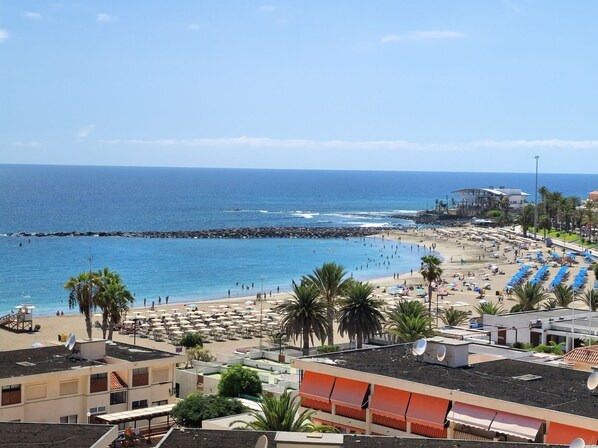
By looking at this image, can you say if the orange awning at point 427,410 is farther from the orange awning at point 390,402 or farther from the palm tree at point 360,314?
the palm tree at point 360,314

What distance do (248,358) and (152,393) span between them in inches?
535

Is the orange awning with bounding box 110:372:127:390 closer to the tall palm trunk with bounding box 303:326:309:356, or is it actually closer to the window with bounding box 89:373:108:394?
the window with bounding box 89:373:108:394

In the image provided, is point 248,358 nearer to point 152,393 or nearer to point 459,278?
point 152,393

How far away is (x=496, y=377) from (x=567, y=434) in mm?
4771

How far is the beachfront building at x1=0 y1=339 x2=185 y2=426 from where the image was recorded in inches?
1156

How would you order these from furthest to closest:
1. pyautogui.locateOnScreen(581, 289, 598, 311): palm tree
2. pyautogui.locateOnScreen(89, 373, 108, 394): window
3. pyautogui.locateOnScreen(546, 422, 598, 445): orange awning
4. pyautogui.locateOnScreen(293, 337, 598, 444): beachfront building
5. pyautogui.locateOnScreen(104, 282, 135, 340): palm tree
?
pyautogui.locateOnScreen(581, 289, 598, 311): palm tree → pyautogui.locateOnScreen(104, 282, 135, 340): palm tree → pyautogui.locateOnScreen(89, 373, 108, 394): window → pyautogui.locateOnScreen(293, 337, 598, 444): beachfront building → pyautogui.locateOnScreen(546, 422, 598, 445): orange awning

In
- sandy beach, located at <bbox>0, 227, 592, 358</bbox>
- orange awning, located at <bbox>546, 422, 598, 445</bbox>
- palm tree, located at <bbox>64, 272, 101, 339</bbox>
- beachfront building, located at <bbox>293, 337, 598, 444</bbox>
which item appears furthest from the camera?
sandy beach, located at <bbox>0, 227, 592, 358</bbox>

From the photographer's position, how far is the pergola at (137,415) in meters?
30.0

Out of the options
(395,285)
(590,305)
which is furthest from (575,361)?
(395,285)

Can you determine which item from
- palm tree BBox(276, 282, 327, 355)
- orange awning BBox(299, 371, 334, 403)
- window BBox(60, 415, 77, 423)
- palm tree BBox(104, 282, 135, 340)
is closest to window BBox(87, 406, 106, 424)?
window BBox(60, 415, 77, 423)

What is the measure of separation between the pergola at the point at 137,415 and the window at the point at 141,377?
1.37 metres

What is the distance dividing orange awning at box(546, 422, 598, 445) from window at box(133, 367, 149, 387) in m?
15.8

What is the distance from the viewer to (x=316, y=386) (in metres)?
29.1

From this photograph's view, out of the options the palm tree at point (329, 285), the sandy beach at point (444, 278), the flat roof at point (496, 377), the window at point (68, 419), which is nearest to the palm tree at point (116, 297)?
the sandy beach at point (444, 278)
